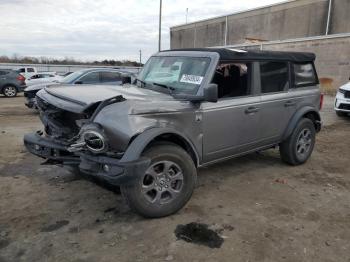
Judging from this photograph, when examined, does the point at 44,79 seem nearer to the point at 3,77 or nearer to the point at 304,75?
the point at 3,77

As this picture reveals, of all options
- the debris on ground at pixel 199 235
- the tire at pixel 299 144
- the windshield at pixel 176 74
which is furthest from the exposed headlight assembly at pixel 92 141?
the tire at pixel 299 144

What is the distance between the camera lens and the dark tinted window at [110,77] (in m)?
11.9

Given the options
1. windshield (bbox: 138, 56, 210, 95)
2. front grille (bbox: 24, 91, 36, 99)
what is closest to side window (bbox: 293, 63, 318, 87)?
windshield (bbox: 138, 56, 210, 95)

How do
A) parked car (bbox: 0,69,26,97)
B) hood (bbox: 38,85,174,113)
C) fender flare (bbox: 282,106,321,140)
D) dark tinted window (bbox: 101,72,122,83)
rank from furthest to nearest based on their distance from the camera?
parked car (bbox: 0,69,26,97), dark tinted window (bbox: 101,72,122,83), fender flare (bbox: 282,106,321,140), hood (bbox: 38,85,174,113)

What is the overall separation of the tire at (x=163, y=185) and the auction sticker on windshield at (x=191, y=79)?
909 mm

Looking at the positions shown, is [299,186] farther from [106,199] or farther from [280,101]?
[106,199]

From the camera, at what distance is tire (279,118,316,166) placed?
5.92 metres

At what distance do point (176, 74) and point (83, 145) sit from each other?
169 centimetres

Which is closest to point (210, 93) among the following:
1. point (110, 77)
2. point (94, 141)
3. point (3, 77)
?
point (94, 141)

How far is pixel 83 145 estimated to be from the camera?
3.76 meters

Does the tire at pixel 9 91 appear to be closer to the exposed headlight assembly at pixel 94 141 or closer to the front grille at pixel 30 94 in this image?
the front grille at pixel 30 94

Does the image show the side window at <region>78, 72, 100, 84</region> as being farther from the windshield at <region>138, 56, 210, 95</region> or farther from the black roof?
the black roof

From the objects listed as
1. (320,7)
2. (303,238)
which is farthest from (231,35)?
(303,238)

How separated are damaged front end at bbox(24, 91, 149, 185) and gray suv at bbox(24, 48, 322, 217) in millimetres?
10
